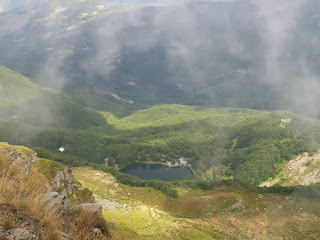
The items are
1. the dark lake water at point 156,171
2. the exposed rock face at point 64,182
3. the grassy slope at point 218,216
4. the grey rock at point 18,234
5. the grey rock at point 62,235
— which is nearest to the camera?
the grey rock at point 18,234

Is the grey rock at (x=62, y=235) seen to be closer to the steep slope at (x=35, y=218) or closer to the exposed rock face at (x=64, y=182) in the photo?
the steep slope at (x=35, y=218)

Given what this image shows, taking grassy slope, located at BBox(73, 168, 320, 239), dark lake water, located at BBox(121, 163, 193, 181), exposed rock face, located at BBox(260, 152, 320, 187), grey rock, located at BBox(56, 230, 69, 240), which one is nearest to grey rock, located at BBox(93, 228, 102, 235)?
grey rock, located at BBox(56, 230, 69, 240)

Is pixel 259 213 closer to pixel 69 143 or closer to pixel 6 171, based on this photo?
pixel 6 171

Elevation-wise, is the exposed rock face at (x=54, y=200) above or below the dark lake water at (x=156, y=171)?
above

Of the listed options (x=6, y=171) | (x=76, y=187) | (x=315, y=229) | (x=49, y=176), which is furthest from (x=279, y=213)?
(x=6, y=171)

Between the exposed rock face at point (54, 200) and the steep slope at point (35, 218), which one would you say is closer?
the steep slope at point (35, 218)

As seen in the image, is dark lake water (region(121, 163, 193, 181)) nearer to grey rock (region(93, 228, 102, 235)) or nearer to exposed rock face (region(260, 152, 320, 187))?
exposed rock face (region(260, 152, 320, 187))

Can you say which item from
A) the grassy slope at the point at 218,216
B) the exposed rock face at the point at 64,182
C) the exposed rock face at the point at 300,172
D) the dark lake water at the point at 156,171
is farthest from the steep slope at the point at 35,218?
the dark lake water at the point at 156,171
